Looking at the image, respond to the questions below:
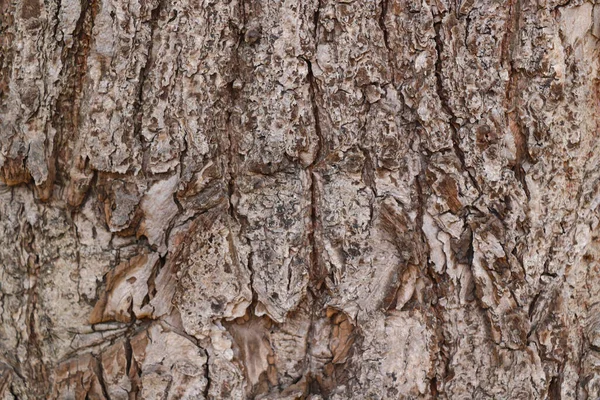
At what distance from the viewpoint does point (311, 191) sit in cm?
122

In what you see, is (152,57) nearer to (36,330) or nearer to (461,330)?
(36,330)

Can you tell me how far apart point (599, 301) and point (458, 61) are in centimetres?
59

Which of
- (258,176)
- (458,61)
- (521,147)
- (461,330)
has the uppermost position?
(458,61)

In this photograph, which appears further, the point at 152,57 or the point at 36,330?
the point at 36,330

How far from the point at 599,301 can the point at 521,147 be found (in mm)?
388

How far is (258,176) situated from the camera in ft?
4.02

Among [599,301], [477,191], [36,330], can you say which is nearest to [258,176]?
[477,191]

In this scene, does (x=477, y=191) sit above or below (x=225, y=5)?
below

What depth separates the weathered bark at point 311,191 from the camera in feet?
3.91

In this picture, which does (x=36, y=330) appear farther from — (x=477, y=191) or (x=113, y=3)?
(x=477, y=191)

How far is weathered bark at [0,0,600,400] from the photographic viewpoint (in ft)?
3.91

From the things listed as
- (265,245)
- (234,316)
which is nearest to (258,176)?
(265,245)

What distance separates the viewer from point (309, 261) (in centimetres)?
124

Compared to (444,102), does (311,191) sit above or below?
below
